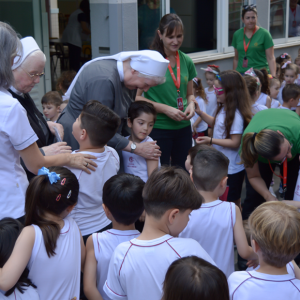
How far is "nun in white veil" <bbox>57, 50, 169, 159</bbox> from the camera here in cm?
264

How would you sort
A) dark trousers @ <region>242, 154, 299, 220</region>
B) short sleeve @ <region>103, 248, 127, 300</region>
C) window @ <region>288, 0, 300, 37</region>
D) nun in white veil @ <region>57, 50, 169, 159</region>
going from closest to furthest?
short sleeve @ <region>103, 248, 127, 300</region> → nun in white veil @ <region>57, 50, 169, 159</region> → dark trousers @ <region>242, 154, 299, 220</region> → window @ <region>288, 0, 300, 37</region>

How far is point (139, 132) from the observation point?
2957mm

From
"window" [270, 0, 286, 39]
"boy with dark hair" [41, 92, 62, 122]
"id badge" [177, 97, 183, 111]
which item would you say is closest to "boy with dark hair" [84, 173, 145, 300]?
"id badge" [177, 97, 183, 111]

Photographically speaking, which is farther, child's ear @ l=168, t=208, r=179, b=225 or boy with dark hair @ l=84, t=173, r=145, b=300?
boy with dark hair @ l=84, t=173, r=145, b=300

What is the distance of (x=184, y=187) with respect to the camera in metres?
1.69

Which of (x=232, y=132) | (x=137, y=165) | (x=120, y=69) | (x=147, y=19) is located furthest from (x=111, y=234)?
(x=147, y=19)

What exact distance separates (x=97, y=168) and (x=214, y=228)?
76cm

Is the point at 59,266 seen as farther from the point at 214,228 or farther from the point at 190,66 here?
the point at 190,66

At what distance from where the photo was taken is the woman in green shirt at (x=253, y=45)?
19.7ft

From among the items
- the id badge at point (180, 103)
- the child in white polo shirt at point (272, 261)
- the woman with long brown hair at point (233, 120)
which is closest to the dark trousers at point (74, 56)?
the id badge at point (180, 103)

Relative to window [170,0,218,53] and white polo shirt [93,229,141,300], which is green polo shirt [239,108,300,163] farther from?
window [170,0,218,53]

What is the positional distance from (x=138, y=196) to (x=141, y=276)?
1.63 feet

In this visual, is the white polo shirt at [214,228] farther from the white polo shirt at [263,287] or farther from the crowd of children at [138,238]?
the white polo shirt at [263,287]

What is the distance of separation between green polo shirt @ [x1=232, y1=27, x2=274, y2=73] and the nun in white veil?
372cm
